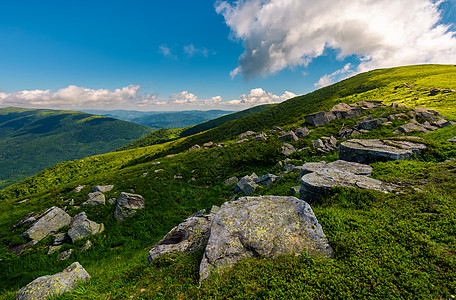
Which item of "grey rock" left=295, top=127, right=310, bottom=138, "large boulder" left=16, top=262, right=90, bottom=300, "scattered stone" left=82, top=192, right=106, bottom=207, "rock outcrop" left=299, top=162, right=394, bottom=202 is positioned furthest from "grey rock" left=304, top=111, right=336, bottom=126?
"large boulder" left=16, top=262, right=90, bottom=300

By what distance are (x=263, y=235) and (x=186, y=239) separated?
4.33m

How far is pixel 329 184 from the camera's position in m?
10.3

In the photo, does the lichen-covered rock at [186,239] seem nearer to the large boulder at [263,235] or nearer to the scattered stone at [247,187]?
the large boulder at [263,235]

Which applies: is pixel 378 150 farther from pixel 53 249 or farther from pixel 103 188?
pixel 103 188

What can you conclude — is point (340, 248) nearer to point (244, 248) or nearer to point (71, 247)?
point (244, 248)

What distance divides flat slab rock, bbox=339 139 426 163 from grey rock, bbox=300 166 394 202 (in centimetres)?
603

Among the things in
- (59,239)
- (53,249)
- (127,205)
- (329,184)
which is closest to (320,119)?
(329,184)

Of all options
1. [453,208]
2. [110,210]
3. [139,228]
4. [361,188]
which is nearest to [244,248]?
[361,188]

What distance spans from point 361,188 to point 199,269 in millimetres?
10008

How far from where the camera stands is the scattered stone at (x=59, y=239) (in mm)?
16030

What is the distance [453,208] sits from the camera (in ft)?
24.5

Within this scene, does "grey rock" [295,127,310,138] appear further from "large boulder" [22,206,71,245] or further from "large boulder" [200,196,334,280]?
"large boulder" [22,206,71,245]

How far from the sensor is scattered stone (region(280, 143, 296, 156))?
2734 cm

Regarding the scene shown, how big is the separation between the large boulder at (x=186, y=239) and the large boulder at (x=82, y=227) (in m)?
13.5
